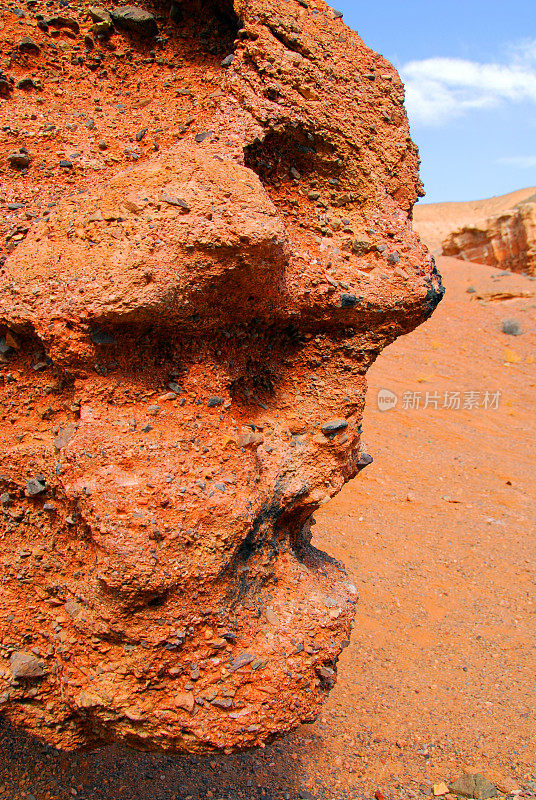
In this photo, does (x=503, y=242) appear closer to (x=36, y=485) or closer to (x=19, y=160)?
(x=19, y=160)

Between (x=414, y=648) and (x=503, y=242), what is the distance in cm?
1328

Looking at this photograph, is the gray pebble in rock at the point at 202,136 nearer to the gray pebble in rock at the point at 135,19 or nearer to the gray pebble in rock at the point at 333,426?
the gray pebble in rock at the point at 135,19

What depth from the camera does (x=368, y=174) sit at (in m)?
2.13

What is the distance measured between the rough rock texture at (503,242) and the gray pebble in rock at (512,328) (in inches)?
152

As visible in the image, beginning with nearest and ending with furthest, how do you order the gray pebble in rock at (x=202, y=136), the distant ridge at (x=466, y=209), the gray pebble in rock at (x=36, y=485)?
the gray pebble in rock at (x=36, y=485) < the gray pebble in rock at (x=202, y=136) < the distant ridge at (x=466, y=209)

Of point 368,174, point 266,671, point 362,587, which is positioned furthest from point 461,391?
point 266,671

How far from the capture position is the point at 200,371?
1.84 metres

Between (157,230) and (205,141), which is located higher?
(205,141)

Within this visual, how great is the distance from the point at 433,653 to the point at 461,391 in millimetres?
5639

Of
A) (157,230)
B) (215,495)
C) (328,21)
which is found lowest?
(215,495)

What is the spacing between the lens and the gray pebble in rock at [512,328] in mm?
10796

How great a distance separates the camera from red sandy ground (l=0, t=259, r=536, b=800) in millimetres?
2363

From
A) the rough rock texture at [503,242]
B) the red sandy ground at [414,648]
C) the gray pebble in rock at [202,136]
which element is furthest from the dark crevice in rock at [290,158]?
the rough rock texture at [503,242]

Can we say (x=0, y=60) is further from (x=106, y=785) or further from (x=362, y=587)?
(x=362, y=587)
